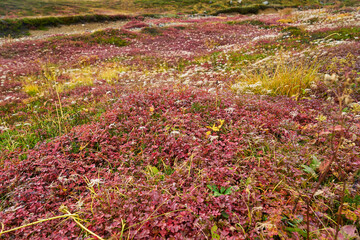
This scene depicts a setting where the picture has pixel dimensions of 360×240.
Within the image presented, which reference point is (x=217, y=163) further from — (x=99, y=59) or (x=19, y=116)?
(x=99, y=59)

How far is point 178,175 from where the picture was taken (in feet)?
8.42

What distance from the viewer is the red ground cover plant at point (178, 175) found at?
198 cm

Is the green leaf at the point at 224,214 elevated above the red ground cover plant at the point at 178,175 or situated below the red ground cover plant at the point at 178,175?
below

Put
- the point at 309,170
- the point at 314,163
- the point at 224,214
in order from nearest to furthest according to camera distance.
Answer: the point at 224,214, the point at 309,170, the point at 314,163

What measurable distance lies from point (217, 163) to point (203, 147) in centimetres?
45

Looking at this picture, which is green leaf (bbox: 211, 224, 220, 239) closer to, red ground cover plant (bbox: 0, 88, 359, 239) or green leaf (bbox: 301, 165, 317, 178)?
red ground cover plant (bbox: 0, 88, 359, 239)

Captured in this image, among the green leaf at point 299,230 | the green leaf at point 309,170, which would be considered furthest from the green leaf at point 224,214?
the green leaf at point 309,170

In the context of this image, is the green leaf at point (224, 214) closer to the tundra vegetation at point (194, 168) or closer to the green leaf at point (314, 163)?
the tundra vegetation at point (194, 168)

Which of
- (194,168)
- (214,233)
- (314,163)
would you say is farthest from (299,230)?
(194,168)

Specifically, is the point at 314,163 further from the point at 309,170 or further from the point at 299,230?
the point at 299,230

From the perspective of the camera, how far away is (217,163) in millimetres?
2701

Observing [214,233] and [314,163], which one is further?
[314,163]

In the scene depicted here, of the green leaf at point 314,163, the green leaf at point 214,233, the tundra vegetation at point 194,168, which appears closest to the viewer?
the green leaf at point 214,233

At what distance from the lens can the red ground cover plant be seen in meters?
1.98
